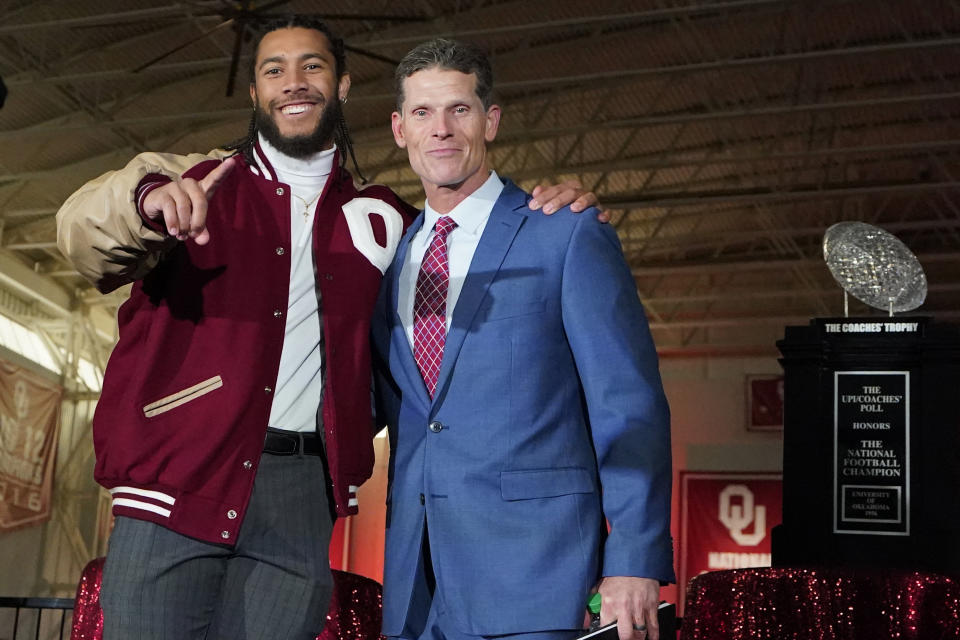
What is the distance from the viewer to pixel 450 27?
1188 centimetres

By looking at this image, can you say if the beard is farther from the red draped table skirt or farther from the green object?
the red draped table skirt

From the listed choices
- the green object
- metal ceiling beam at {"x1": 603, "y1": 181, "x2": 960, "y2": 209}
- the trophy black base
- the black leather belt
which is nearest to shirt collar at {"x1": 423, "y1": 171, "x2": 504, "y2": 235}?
the black leather belt

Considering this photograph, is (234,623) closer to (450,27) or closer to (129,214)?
(129,214)

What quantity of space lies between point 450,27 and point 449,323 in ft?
32.9

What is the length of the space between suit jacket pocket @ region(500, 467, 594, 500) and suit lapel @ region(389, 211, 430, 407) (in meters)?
0.22

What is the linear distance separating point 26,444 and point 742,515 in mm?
9972

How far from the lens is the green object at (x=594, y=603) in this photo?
A: 2.07 meters

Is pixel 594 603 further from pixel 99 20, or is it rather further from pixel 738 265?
pixel 738 265

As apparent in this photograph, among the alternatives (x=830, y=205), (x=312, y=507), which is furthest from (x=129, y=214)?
(x=830, y=205)

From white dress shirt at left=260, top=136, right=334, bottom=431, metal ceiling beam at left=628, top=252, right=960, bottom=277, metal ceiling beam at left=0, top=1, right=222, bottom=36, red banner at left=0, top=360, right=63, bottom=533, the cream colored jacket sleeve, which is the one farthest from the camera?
metal ceiling beam at left=628, top=252, right=960, bottom=277

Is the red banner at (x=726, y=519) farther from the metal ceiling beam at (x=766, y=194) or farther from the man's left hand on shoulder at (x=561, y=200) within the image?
the man's left hand on shoulder at (x=561, y=200)

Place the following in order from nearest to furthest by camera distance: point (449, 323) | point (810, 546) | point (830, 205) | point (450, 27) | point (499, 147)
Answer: point (449, 323), point (810, 546), point (450, 27), point (499, 147), point (830, 205)

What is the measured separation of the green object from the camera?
2.07 m

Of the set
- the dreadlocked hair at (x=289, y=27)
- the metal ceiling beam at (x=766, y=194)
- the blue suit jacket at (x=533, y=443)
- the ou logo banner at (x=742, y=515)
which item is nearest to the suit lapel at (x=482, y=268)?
the blue suit jacket at (x=533, y=443)
